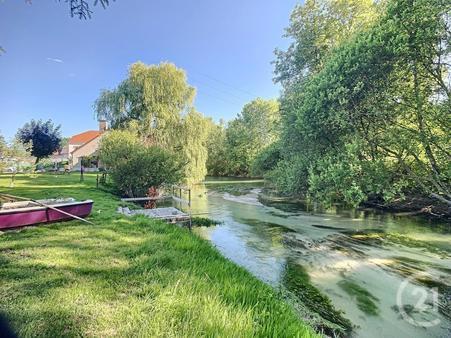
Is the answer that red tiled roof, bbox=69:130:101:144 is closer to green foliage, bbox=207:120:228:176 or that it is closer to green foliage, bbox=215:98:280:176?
green foliage, bbox=207:120:228:176

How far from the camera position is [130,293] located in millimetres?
3340

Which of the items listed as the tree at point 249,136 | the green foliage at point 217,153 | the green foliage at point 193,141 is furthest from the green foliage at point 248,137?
the green foliage at point 193,141

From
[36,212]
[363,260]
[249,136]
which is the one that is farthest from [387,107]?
[249,136]

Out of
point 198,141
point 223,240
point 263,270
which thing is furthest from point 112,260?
point 198,141

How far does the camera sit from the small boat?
643 cm

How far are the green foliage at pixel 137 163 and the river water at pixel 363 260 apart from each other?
3530mm

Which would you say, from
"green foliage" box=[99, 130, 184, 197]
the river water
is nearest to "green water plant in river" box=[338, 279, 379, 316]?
the river water

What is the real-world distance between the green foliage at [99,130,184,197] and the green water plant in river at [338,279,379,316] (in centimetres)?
1080

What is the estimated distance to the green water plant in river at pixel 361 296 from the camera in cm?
504

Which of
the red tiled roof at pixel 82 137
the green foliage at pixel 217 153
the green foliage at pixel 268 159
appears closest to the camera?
the green foliage at pixel 268 159

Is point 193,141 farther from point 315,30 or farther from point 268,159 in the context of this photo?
point 268,159

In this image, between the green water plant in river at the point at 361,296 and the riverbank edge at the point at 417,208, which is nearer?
the green water plant in river at the point at 361,296

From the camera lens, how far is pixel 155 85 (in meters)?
19.2

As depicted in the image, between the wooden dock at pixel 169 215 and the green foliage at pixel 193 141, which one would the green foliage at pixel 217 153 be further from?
the wooden dock at pixel 169 215
